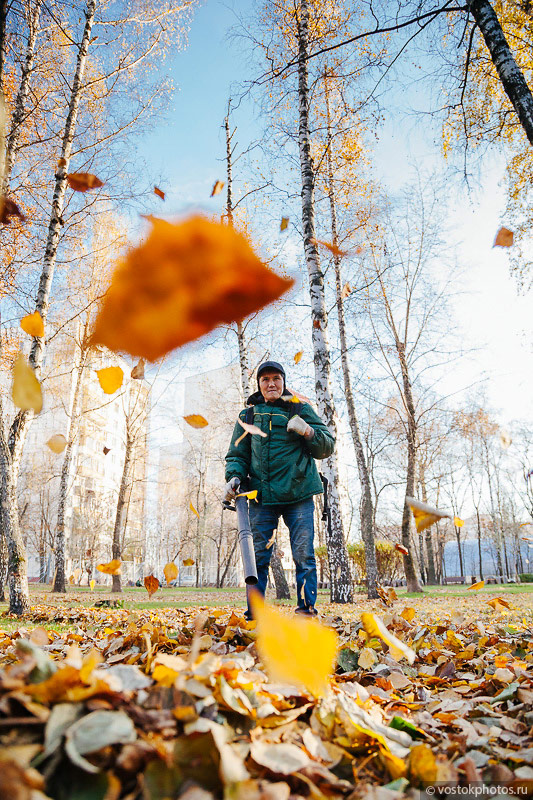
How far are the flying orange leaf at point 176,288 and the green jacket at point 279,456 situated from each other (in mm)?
3247

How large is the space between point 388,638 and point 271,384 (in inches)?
76.7

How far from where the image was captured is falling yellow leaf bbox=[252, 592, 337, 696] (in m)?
1.39

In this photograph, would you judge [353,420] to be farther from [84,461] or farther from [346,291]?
[84,461]

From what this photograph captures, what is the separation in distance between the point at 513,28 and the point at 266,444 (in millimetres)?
7017

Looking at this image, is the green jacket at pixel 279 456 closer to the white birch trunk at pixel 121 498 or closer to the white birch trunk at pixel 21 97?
the white birch trunk at pixel 21 97

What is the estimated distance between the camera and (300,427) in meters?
3.34

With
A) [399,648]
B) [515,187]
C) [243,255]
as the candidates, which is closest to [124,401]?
[243,255]

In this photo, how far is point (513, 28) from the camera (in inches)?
252

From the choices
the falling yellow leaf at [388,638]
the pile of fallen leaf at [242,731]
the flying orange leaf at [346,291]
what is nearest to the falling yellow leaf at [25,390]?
the pile of fallen leaf at [242,731]

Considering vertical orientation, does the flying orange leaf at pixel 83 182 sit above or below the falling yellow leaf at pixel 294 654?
above

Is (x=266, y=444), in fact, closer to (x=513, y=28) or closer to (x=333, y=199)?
(x=513, y=28)

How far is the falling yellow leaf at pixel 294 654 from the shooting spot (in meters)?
1.39

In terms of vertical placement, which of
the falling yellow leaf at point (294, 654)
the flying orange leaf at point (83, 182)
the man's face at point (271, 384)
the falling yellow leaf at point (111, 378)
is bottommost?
the falling yellow leaf at point (294, 654)

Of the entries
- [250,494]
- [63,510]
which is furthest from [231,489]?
[63,510]
